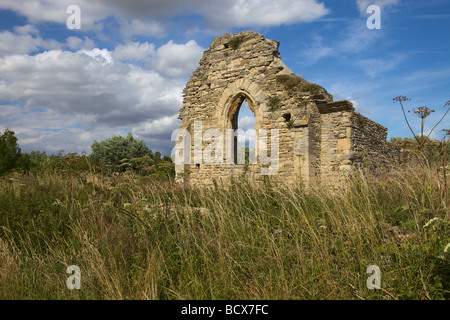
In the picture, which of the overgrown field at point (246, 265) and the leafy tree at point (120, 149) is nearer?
the overgrown field at point (246, 265)

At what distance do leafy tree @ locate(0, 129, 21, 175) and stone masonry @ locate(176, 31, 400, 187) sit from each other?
22.4 feet

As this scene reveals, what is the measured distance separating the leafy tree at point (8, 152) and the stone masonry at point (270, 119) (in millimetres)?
6819

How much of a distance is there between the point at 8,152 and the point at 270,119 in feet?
34.6

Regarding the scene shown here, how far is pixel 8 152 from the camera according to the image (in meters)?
11.2

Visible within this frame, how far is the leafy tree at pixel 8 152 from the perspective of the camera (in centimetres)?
1096
